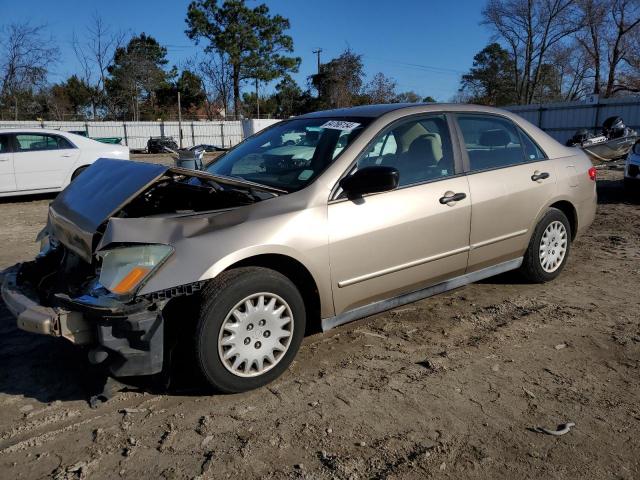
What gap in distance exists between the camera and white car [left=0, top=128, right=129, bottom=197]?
10305 mm

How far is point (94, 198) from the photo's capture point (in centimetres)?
328

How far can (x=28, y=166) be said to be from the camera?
34.4 feet

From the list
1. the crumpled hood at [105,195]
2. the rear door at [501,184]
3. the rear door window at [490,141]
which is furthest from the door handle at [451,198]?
the crumpled hood at [105,195]

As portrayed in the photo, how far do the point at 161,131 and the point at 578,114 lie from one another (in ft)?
89.8

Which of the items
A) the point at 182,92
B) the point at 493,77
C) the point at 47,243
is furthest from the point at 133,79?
the point at 47,243

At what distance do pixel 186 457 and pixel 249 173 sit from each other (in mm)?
2072

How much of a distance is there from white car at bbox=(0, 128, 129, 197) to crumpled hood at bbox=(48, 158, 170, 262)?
771cm

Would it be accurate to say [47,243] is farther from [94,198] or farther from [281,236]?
[281,236]

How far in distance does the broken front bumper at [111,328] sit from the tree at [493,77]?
176 ft

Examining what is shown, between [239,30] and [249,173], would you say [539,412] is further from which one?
[239,30]

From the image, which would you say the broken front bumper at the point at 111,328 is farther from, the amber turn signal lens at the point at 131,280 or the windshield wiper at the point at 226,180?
the windshield wiper at the point at 226,180

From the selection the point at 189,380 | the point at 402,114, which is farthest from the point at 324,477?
the point at 402,114

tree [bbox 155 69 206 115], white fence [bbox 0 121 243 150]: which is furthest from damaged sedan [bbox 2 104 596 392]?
tree [bbox 155 69 206 115]

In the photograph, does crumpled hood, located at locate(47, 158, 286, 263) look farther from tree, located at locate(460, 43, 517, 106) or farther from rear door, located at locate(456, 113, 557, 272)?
tree, located at locate(460, 43, 517, 106)
